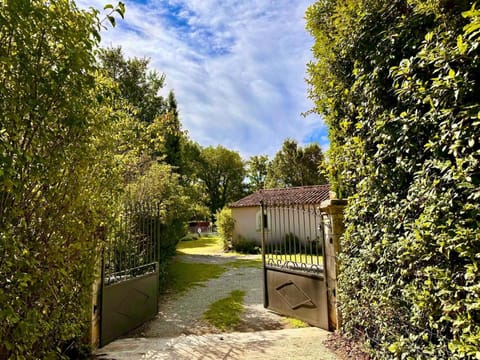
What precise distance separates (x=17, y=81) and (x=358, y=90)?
11.3 feet

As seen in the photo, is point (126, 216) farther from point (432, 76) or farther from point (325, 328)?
point (432, 76)

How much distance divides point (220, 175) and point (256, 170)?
4.94 m

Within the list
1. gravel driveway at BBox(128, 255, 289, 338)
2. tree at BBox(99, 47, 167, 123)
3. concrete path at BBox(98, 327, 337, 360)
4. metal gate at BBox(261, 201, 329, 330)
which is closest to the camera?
concrete path at BBox(98, 327, 337, 360)

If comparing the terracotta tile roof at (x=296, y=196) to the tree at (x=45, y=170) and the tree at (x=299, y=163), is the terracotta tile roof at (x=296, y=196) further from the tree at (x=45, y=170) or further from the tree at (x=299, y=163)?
the tree at (x=45, y=170)

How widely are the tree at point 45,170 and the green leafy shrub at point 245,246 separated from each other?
574 inches

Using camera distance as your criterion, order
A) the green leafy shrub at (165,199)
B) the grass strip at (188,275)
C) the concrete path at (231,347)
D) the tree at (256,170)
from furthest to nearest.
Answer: the tree at (256,170) < the grass strip at (188,275) < the green leafy shrub at (165,199) < the concrete path at (231,347)

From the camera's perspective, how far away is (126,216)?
5.50m

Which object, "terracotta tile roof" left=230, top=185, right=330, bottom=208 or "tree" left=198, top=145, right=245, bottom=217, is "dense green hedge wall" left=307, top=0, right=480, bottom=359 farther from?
"tree" left=198, top=145, right=245, bottom=217

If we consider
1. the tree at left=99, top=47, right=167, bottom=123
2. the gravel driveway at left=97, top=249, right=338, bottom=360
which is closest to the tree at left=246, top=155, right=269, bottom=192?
the tree at left=99, top=47, right=167, bottom=123

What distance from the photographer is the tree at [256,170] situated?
3759 cm

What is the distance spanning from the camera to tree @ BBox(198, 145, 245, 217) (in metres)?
35.5

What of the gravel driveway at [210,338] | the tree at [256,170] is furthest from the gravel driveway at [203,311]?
the tree at [256,170]

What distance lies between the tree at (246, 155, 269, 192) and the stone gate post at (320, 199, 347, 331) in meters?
32.7

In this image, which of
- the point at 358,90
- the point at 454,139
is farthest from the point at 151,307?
the point at 454,139
